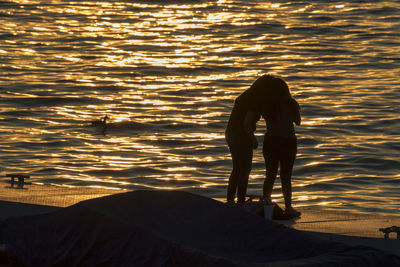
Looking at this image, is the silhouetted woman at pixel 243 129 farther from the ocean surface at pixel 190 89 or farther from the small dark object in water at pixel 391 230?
the ocean surface at pixel 190 89

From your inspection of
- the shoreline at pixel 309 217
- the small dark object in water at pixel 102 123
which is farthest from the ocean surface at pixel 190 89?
the shoreline at pixel 309 217

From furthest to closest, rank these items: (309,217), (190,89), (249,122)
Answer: (190,89) → (309,217) → (249,122)

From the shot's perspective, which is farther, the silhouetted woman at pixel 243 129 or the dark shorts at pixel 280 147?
the dark shorts at pixel 280 147

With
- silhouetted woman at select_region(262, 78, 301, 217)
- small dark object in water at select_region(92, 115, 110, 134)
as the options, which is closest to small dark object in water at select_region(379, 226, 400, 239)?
silhouetted woman at select_region(262, 78, 301, 217)

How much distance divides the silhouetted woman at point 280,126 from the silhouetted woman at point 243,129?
0.15 metres

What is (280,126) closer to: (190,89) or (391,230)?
(391,230)

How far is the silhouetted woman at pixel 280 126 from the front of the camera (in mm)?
14922

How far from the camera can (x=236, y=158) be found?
1532 cm

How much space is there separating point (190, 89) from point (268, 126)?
2886 centimetres

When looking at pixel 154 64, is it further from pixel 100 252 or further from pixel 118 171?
pixel 100 252

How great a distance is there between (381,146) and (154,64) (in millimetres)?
19826

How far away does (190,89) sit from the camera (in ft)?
144

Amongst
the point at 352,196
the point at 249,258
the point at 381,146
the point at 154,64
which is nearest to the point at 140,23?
the point at 154,64

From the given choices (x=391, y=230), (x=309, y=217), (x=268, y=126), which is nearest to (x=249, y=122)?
(x=268, y=126)
